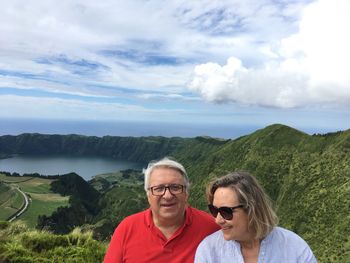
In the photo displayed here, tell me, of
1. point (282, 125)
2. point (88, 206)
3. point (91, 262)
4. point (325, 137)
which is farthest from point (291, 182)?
point (88, 206)

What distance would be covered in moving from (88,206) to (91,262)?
15015 centimetres

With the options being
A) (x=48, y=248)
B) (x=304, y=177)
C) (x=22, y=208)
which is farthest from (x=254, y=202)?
(x=22, y=208)

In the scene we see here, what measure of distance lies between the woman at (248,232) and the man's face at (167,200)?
74 cm

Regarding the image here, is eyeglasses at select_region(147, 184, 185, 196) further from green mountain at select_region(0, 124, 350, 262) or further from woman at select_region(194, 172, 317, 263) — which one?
green mountain at select_region(0, 124, 350, 262)

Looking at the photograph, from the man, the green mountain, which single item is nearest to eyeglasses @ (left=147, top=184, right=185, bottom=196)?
the man

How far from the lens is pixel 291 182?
74125 millimetres

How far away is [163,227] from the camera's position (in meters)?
5.48

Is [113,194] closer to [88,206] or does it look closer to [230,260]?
[88,206]

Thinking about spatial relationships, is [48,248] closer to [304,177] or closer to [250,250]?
[250,250]

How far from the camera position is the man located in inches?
207

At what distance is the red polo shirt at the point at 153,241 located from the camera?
17.2 ft

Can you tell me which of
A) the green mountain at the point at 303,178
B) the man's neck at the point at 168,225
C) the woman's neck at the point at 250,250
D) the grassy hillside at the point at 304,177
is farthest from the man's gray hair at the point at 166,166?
the grassy hillside at the point at 304,177

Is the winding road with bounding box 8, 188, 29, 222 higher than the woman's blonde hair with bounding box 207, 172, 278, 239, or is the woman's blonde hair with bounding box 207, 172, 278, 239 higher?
the woman's blonde hair with bounding box 207, 172, 278, 239

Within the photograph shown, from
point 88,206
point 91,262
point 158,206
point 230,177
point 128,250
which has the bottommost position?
point 88,206
